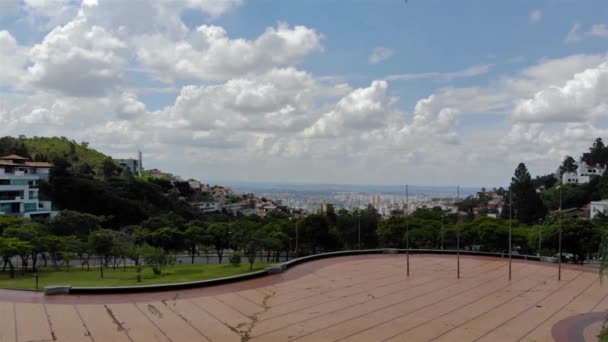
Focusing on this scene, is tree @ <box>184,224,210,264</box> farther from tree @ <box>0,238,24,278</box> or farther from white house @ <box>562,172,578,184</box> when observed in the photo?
white house @ <box>562,172,578,184</box>

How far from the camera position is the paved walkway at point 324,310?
1198 cm

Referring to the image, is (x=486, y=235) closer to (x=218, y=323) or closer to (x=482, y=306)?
(x=482, y=306)

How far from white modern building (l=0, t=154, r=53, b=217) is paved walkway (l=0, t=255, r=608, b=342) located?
4057 cm

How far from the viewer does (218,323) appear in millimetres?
12867

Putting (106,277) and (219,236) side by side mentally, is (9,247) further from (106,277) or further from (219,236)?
(219,236)

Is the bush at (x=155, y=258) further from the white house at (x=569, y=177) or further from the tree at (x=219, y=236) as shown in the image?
the white house at (x=569, y=177)

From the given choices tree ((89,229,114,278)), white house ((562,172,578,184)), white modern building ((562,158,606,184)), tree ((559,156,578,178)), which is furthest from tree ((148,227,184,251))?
tree ((559,156,578,178))

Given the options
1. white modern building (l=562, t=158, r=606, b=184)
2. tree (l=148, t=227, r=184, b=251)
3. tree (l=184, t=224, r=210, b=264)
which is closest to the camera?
tree (l=184, t=224, r=210, b=264)

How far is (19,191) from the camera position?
5119 centimetres

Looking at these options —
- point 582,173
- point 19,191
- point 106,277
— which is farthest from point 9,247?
point 582,173

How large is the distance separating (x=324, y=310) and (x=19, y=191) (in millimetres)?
48909

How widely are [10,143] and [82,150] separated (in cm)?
2828

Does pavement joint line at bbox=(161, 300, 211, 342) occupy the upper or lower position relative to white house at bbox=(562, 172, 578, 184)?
lower

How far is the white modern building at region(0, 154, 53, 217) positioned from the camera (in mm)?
49750
